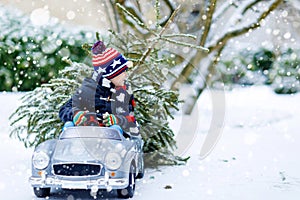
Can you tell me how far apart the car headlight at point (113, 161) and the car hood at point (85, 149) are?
47mm

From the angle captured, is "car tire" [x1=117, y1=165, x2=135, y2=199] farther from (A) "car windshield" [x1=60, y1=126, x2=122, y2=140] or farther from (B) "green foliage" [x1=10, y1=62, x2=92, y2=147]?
(B) "green foliage" [x1=10, y1=62, x2=92, y2=147]

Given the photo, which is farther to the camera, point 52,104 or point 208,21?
point 208,21

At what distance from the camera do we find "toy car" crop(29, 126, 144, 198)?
4551mm

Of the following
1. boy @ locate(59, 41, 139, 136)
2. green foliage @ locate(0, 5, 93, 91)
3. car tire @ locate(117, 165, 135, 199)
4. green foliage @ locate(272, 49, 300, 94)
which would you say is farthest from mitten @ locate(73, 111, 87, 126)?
green foliage @ locate(272, 49, 300, 94)

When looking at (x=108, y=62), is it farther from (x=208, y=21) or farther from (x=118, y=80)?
(x=208, y=21)

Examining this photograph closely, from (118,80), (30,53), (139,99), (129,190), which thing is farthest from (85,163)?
(30,53)

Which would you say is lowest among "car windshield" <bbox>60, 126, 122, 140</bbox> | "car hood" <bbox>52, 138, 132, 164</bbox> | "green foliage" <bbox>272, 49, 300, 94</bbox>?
"car hood" <bbox>52, 138, 132, 164</bbox>

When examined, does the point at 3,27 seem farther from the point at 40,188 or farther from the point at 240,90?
the point at 40,188

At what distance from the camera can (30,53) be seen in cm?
1352

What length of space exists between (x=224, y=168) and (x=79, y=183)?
2.47 metres

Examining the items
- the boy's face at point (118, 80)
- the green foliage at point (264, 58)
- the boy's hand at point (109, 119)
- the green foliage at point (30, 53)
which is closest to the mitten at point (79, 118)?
the boy's hand at point (109, 119)

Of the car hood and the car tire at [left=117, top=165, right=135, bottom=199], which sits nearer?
the car hood

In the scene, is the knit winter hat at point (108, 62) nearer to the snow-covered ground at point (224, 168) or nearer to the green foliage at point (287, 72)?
the snow-covered ground at point (224, 168)

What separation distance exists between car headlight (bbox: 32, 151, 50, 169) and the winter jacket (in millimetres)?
630
